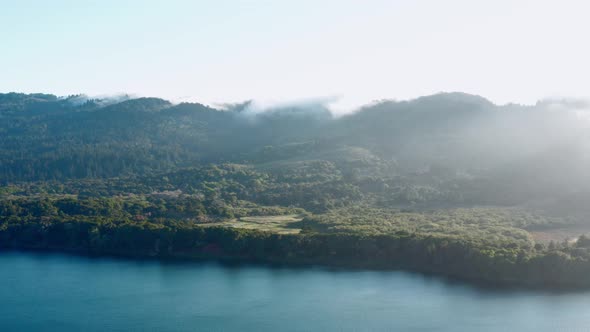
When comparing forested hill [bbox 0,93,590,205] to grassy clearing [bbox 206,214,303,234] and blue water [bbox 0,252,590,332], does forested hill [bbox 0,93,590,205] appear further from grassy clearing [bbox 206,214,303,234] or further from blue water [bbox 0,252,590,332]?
blue water [bbox 0,252,590,332]

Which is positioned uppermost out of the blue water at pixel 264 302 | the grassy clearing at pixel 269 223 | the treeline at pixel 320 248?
the grassy clearing at pixel 269 223

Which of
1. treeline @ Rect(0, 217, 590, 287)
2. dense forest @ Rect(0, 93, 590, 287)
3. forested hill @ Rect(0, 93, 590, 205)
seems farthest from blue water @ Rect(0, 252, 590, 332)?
forested hill @ Rect(0, 93, 590, 205)

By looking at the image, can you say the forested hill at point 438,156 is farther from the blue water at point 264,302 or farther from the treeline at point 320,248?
the blue water at point 264,302

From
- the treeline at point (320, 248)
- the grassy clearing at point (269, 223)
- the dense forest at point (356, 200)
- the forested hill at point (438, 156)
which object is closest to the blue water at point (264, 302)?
the treeline at point (320, 248)

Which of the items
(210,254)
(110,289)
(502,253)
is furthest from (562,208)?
(110,289)

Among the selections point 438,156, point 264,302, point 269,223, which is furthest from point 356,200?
point 264,302

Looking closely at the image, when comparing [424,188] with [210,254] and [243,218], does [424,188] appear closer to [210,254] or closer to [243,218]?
[243,218]
